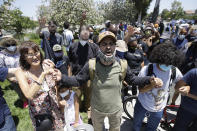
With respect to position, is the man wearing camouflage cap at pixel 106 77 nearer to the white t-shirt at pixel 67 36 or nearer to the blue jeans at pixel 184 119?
the blue jeans at pixel 184 119

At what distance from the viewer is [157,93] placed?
217 centimetres

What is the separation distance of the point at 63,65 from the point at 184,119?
314 centimetres

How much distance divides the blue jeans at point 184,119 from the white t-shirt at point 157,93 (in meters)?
0.39

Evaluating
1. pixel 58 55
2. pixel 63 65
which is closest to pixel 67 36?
pixel 58 55

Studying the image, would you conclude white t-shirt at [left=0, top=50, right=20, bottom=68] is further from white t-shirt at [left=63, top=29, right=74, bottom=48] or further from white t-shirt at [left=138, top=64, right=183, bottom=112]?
white t-shirt at [left=138, top=64, right=183, bottom=112]

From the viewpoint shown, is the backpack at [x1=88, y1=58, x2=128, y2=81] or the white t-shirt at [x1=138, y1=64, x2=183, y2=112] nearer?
the backpack at [x1=88, y1=58, x2=128, y2=81]

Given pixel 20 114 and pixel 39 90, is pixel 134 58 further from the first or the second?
pixel 20 114

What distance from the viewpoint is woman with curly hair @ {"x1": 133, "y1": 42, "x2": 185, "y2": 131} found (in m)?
1.98

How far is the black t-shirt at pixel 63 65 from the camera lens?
367 centimetres

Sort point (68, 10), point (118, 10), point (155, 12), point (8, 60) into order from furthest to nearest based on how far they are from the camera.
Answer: point (118, 10), point (155, 12), point (68, 10), point (8, 60)

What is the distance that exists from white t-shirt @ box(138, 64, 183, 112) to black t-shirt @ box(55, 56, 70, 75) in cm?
234

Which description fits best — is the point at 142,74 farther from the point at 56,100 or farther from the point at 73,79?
the point at 56,100

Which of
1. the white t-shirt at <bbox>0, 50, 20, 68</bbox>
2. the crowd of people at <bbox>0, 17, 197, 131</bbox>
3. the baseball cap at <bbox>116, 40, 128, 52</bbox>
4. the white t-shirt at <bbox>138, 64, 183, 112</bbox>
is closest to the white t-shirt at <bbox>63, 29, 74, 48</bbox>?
the white t-shirt at <bbox>0, 50, 20, 68</bbox>

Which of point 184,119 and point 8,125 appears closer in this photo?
point 8,125
